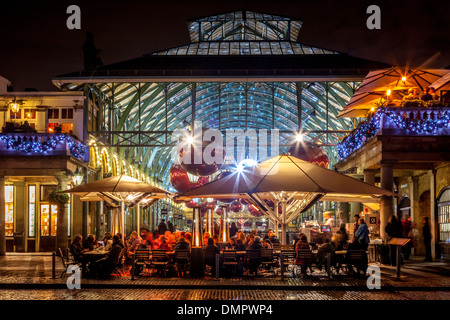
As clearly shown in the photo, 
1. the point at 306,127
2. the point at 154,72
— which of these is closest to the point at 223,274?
the point at 154,72

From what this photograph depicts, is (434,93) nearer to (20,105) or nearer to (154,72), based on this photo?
(154,72)

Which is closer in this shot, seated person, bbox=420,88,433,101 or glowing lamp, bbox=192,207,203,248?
glowing lamp, bbox=192,207,203,248

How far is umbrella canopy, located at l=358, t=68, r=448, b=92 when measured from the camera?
23.3 metres

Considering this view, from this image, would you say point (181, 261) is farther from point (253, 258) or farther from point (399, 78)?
point (399, 78)

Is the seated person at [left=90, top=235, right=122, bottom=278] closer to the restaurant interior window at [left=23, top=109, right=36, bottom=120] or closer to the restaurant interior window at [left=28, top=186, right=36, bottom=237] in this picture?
the restaurant interior window at [left=23, top=109, right=36, bottom=120]

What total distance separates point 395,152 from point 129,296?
12.0 metres

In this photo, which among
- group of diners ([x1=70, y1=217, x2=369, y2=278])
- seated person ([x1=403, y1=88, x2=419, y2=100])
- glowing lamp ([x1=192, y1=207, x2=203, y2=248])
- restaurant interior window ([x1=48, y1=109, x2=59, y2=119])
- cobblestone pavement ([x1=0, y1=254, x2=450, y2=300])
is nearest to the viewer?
cobblestone pavement ([x1=0, y1=254, x2=450, y2=300])

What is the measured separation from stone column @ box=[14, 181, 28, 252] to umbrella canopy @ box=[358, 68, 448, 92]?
64.6 feet

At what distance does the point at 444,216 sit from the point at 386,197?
293 centimetres

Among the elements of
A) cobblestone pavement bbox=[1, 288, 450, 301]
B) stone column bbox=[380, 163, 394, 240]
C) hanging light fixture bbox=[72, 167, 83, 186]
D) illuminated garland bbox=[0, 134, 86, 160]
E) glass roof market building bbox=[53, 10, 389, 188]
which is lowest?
cobblestone pavement bbox=[1, 288, 450, 301]

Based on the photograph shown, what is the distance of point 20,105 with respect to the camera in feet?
104

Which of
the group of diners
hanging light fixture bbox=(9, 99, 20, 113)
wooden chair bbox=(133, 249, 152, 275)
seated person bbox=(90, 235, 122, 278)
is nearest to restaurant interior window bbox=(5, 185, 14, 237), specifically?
hanging light fixture bbox=(9, 99, 20, 113)

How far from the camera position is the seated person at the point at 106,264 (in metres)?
17.8

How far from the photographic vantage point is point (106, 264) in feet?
58.2
